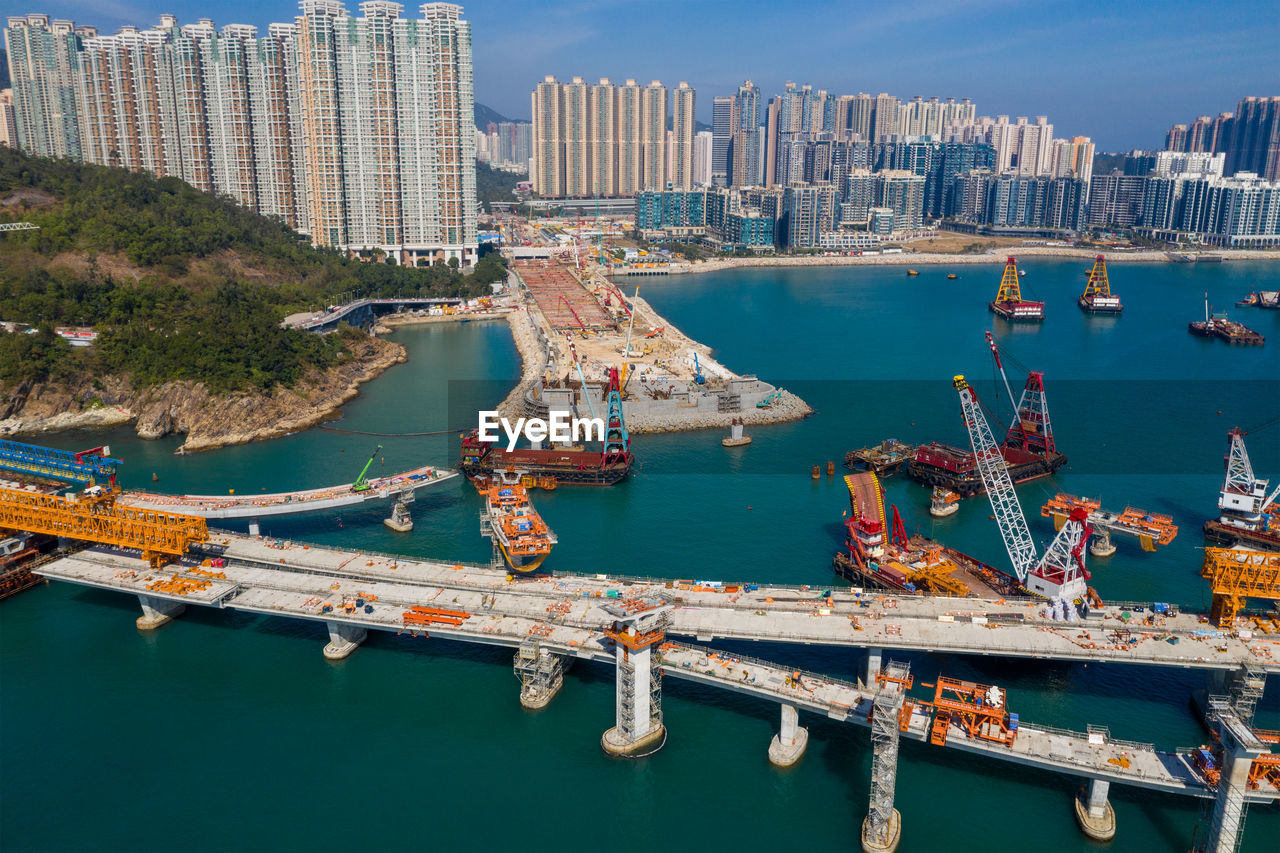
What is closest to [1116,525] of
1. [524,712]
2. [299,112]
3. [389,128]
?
[524,712]

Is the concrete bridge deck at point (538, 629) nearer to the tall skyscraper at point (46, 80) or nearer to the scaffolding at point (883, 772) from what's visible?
the scaffolding at point (883, 772)

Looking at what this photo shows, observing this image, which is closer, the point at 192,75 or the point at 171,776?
the point at 171,776

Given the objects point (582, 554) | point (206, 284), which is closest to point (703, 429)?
point (582, 554)

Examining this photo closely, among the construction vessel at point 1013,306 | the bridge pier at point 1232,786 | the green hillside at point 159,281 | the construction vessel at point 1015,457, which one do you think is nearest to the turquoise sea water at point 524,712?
the construction vessel at point 1015,457

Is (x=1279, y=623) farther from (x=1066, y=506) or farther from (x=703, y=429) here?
(x=703, y=429)

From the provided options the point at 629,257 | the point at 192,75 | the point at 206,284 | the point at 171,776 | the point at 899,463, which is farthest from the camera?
the point at 629,257

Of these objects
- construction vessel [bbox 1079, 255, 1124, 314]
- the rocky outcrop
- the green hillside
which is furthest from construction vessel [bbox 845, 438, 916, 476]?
construction vessel [bbox 1079, 255, 1124, 314]
